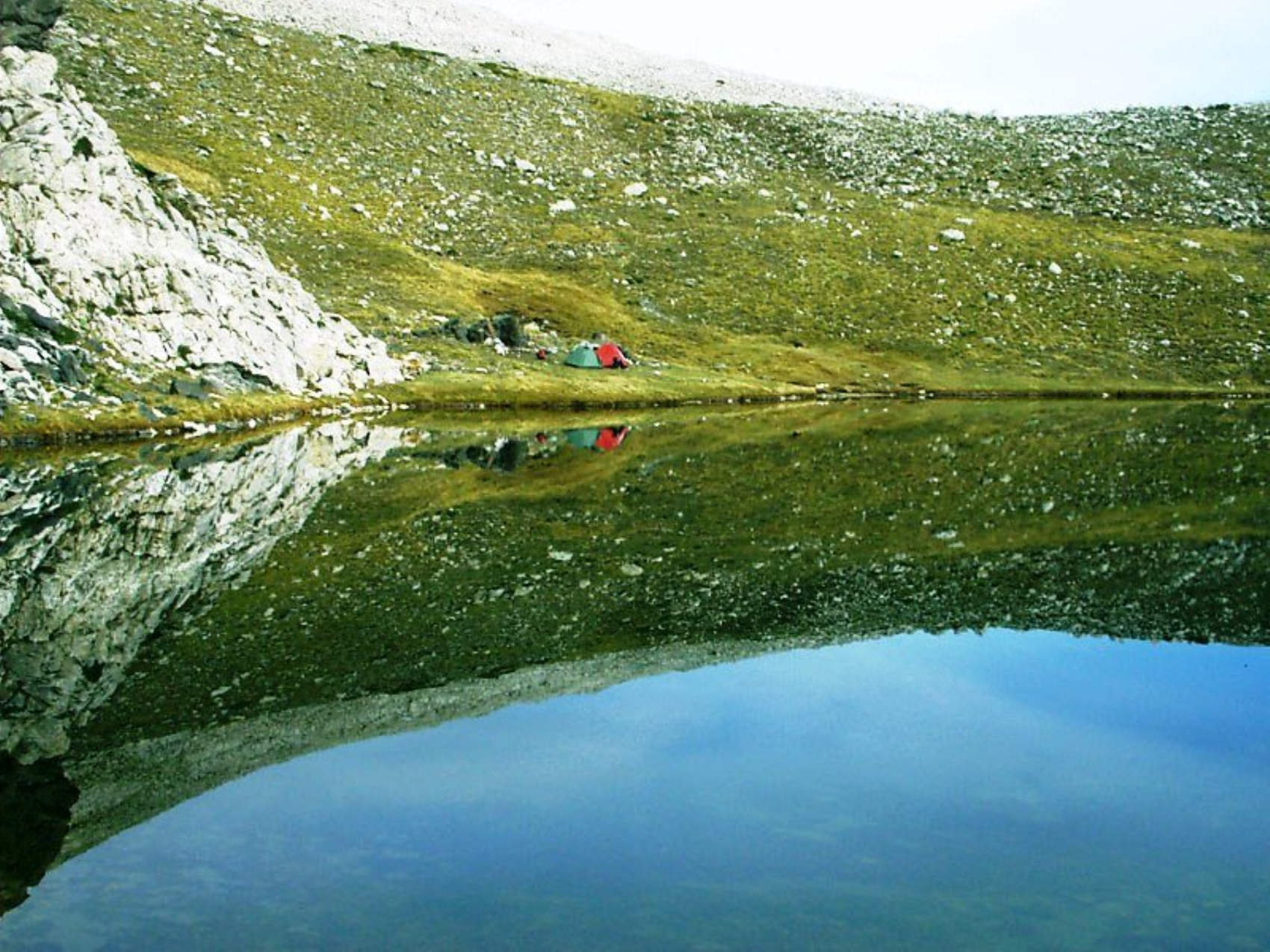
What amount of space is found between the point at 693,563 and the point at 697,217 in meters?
86.7

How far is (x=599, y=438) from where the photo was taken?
5100 centimetres

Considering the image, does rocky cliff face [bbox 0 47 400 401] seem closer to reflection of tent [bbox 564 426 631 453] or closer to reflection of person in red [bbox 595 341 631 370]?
reflection of tent [bbox 564 426 631 453]

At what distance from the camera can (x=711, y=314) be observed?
93.2 metres

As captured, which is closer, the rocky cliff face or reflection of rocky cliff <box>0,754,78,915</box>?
reflection of rocky cliff <box>0,754,78,915</box>

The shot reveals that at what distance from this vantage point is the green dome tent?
7625cm

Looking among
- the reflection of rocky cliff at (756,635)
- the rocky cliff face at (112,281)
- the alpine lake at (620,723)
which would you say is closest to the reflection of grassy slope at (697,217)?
the rocky cliff face at (112,281)

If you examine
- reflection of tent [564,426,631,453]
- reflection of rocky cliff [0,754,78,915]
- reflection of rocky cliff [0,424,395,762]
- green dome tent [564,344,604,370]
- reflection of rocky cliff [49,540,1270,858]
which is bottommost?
green dome tent [564,344,604,370]

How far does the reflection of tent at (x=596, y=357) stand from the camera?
7638 centimetres

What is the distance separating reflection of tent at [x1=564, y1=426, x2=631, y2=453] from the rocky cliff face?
14481 millimetres

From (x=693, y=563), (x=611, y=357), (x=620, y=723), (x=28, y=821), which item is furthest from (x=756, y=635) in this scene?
(x=611, y=357)

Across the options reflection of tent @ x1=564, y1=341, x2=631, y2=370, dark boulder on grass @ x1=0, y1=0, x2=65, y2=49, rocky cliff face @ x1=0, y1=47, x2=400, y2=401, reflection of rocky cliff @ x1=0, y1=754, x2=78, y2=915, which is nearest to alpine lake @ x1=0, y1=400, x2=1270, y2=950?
reflection of rocky cliff @ x1=0, y1=754, x2=78, y2=915

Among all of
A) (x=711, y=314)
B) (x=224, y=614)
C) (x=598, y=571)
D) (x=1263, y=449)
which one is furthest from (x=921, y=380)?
(x=224, y=614)

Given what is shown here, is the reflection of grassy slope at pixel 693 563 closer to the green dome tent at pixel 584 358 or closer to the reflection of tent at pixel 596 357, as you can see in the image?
the green dome tent at pixel 584 358

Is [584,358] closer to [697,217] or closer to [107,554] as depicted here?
[697,217]
